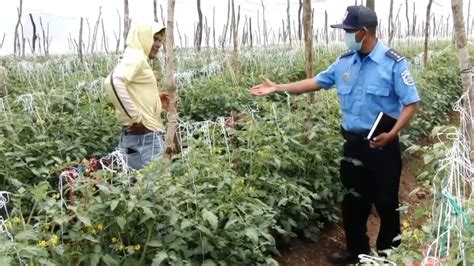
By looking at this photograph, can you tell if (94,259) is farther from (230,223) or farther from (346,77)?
(346,77)

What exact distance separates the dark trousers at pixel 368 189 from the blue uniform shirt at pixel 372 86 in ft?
0.51

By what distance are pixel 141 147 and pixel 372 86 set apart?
56.1 inches

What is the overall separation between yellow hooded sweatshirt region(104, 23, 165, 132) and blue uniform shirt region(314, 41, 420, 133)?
3.77 feet

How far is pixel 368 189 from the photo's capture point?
3.60 metres

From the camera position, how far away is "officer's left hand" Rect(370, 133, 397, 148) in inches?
130

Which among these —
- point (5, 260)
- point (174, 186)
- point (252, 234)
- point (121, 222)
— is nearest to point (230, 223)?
point (252, 234)

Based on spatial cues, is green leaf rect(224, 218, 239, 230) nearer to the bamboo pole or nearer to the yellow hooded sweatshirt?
the bamboo pole

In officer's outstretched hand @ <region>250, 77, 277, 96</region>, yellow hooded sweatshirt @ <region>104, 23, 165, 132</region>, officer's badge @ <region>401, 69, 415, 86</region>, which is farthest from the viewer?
officer's outstretched hand @ <region>250, 77, 277, 96</region>

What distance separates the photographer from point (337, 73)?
11.9 ft

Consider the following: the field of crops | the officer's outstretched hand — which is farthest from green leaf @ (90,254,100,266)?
the officer's outstretched hand

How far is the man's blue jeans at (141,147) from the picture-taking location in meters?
3.62

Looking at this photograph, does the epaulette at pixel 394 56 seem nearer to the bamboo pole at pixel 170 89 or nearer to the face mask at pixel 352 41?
the face mask at pixel 352 41

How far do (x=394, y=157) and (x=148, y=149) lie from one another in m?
1.47

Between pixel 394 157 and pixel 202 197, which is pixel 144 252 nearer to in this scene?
pixel 202 197
